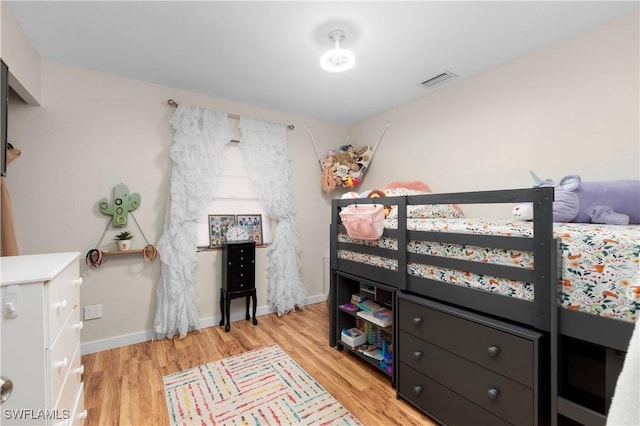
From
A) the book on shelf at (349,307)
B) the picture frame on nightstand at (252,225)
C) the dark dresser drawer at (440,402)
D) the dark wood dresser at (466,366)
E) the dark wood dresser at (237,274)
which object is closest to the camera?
the dark wood dresser at (466,366)

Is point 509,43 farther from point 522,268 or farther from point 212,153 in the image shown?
point 212,153

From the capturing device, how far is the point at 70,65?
7.64 ft

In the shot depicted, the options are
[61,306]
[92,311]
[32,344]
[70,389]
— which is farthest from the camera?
[92,311]

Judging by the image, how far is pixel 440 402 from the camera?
157cm

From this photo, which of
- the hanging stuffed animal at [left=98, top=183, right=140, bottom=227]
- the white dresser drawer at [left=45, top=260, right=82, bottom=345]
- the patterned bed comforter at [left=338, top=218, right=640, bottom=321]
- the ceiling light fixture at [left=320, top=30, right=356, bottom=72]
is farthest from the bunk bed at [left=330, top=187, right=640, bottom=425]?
the hanging stuffed animal at [left=98, top=183, right=140, bottom=227]

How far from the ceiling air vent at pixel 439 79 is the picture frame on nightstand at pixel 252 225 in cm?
224

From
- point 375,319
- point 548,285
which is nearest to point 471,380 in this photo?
point 548,285

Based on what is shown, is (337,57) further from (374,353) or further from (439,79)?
(374,353)

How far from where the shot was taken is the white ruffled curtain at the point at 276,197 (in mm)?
3170

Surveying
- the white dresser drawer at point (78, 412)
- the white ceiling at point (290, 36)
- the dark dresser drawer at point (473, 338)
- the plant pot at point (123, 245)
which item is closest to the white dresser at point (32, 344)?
the white dresser drawer at point (78, 412)

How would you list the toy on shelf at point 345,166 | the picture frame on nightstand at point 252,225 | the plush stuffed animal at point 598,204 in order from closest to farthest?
the plush stuffed animal at point 598,204 < the picture frame on nightstand at point 252,225 < the toy on shelf at point 345,166

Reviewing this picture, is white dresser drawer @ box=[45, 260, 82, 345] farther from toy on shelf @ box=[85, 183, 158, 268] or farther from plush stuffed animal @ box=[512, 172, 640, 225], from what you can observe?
plush stuffed animal @ box=[512, 172, 640, 225]

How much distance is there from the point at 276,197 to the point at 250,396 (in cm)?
200

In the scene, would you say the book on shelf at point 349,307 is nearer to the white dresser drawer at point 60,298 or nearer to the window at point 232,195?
the window at point 232,195
